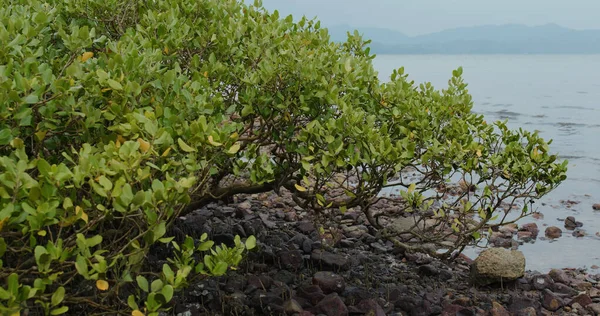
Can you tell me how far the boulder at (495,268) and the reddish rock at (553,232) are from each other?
8.39 ft

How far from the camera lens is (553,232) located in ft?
29.1

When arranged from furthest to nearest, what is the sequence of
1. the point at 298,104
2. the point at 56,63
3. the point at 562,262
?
the point at 562,262
the point at 298,104
the point at 56,63

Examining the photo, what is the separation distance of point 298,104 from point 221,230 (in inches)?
111

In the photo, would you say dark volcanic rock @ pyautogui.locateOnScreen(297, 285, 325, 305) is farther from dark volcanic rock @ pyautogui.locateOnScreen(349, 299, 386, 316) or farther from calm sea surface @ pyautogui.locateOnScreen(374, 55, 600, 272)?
calm sea surface @ pyautogui.locateOnScreen(374, 55, 600, 272)

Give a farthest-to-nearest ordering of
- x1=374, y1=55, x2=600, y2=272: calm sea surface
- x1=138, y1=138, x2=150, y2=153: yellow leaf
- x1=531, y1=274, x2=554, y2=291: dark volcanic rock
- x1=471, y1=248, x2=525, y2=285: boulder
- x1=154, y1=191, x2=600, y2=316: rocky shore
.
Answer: x1=374, y1=55, x2=600, y2=272: calm sea surface < x1=531, y1=274, x2=554, y2=291: dark volcanic rock < x1=471, y1=248, x2=525, y2=285: boulder < x1=154, y1=191, x2=600, y2=316: rocky shore < x1=138, y1=138, x2=150, y2=153: yellow leaf

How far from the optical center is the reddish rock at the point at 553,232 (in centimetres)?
884

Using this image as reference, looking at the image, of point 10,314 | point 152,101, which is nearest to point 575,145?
point 152,101

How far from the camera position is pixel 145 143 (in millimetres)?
3102

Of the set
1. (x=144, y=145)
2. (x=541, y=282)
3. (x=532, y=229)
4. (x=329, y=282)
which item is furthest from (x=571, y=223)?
(x=144, y=145)

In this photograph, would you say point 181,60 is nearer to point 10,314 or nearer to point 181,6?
point 181,6

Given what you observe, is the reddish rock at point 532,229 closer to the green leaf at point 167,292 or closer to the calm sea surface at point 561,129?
the calm sea surface at point 561,129

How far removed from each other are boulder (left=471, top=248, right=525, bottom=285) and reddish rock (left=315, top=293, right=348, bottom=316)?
73.4 inches

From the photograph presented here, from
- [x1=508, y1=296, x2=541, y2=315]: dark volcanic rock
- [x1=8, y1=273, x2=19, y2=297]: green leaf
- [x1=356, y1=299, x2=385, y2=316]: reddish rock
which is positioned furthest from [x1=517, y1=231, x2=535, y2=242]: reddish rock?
[x1=8, y1=273, x2=19, y2=297]: green leaf

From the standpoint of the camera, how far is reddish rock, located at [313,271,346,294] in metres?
5.62
